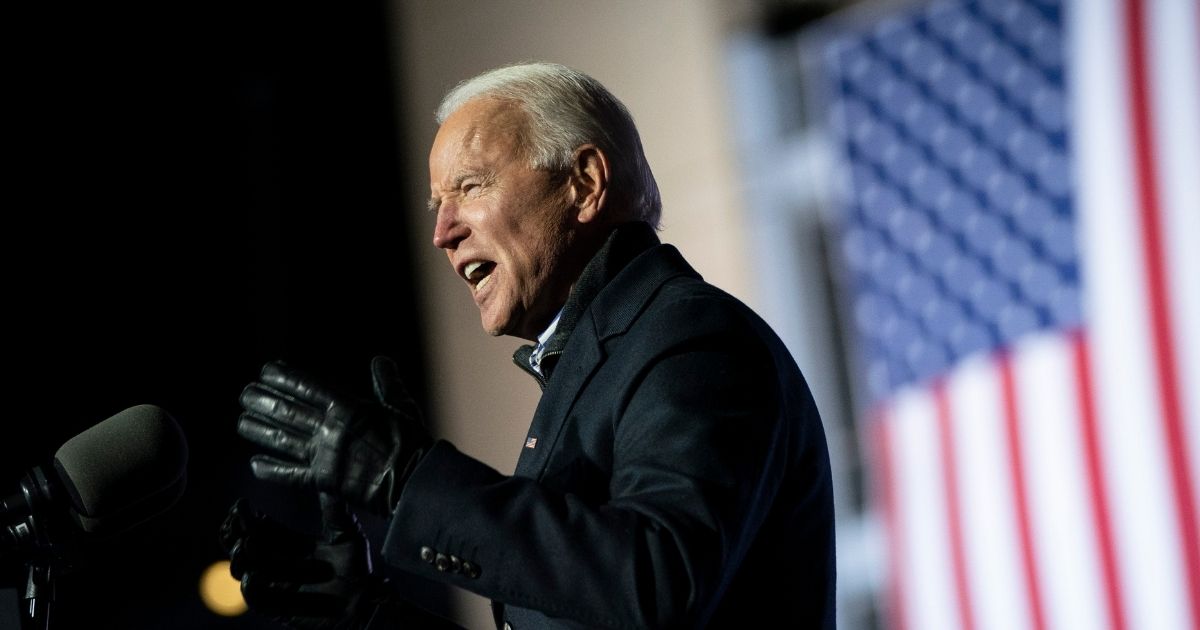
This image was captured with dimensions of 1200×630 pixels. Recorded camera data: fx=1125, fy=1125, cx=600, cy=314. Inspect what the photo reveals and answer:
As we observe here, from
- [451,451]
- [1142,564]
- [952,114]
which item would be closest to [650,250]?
[451,451]

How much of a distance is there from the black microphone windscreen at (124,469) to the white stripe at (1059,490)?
7.91 ft

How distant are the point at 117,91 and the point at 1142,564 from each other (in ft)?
12.8

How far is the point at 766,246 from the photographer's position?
13.7 ft

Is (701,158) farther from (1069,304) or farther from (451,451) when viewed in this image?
(451,451)

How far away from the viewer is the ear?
154cm

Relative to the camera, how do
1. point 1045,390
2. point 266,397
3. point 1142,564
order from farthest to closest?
point 1045,390, point 1142,564, point 266,397

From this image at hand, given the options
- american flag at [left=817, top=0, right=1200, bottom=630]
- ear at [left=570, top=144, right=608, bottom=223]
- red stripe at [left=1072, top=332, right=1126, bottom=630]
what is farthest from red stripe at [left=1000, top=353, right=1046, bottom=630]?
ear at [left=570, top=144, right=608, bottom=223]

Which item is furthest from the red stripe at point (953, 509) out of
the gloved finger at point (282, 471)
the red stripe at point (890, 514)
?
the gloved finger at point (282, 471)

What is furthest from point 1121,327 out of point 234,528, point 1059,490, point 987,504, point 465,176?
point 234,528

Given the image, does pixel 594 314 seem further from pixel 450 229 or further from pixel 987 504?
pixel 987 504

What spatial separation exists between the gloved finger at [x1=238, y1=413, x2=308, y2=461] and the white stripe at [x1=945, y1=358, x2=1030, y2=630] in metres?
2.54

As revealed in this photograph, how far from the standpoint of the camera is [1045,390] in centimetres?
309

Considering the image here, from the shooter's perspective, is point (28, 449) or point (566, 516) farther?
point (28, 449)

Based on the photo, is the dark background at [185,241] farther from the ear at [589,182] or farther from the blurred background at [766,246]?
the ear at [589,182]
